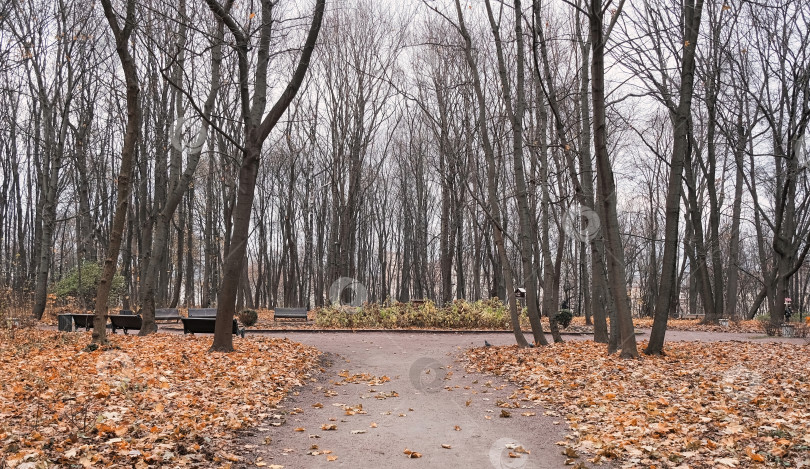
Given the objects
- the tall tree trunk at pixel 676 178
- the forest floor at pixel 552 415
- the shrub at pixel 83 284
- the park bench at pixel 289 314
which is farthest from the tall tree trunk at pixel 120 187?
the shrub at pixel 83 284

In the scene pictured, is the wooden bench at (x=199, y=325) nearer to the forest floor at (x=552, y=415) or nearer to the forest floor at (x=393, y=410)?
the forest floor at (x=393, y=410)

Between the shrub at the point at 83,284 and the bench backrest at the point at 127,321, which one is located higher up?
the shrub at the point at 83,284

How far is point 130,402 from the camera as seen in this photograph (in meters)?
5.80

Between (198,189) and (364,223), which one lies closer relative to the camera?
(198,189)

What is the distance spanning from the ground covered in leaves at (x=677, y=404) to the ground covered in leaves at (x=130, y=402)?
128 inches

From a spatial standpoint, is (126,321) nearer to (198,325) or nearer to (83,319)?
(83,319)

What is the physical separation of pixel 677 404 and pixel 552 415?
4.29 ft

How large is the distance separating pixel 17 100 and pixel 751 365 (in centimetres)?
3111

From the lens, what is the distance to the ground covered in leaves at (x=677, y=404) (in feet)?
15.1

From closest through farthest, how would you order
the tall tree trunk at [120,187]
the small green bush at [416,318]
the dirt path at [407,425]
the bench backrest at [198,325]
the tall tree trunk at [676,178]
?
1. the dirt path at [407,425]
2. the tall tree trunk at [676,178]
3. the tall tree trunk at [120,187]
4. the bench backrest at [198,325]
5. the small green bush at [416,318]

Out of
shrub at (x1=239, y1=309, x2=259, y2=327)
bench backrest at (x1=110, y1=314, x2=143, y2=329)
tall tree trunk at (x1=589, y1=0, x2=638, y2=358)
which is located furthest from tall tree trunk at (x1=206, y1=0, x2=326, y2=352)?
shrub at (x1=239, y1=309, x2=259, y2=327)

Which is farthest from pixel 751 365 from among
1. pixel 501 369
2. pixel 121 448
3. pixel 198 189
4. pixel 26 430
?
pixel 198 189

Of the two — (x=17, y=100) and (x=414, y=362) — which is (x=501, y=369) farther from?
(x=17, y=100)

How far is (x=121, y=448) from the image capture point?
443 cm
